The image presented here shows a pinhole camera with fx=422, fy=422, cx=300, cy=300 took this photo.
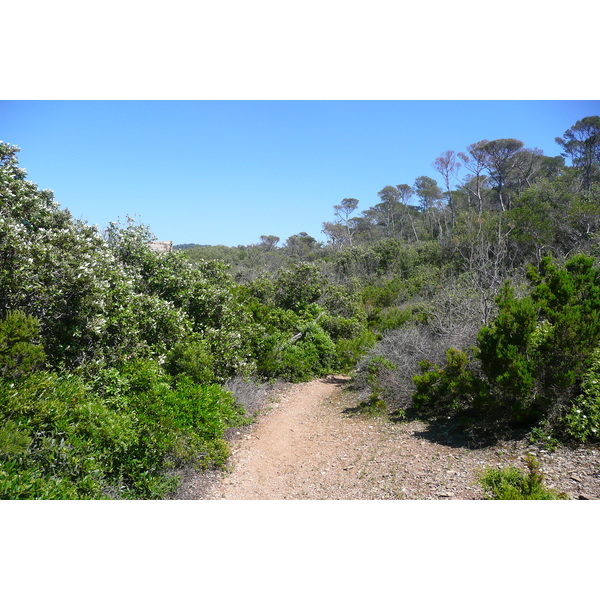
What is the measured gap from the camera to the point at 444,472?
4.79m

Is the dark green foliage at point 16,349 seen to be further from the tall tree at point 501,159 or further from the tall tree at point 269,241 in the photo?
the tall tree at point 269,241

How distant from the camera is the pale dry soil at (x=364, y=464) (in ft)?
14.4

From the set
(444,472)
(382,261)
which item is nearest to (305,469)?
(444,472)

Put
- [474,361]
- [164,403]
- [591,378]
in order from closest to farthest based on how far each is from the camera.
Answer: [591,378], [164,403], [474,361]

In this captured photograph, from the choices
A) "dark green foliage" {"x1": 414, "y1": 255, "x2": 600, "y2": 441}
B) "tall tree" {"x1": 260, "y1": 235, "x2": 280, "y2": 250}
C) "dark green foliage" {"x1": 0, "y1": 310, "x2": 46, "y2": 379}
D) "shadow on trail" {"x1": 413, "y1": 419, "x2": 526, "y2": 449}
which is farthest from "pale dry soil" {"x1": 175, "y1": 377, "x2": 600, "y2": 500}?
"tall tree" {"x1": 260, "y1": 235, "x2": 280, "y2": 250}

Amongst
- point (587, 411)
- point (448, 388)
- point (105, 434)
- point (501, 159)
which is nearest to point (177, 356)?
point (105, 434)

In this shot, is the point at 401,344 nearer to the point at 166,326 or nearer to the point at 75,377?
the point at 166,326

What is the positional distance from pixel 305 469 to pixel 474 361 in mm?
3033

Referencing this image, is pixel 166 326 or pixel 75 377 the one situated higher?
pixel 166 326

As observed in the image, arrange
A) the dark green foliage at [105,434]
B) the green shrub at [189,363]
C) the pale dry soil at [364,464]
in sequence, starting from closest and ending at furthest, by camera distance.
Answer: the dark green foliage at [105,434] → the pale dry soil at [364,464] → the green shrub at [189,363]

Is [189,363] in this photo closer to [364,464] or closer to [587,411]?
[364,464]

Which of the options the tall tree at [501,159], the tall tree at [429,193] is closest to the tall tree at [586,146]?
the tall tree at [501,159]

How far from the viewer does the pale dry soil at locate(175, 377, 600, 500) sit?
4383 mm

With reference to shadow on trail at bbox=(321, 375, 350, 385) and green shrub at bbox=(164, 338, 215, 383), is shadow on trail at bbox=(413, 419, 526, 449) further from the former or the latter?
shadow on trail at bbox=(321, 375, 350, 385)
